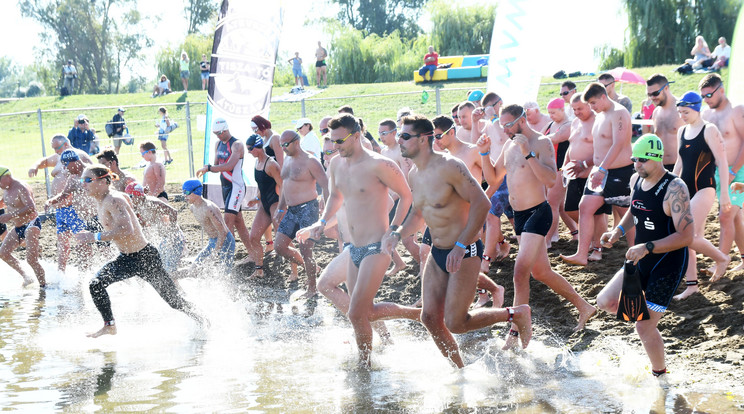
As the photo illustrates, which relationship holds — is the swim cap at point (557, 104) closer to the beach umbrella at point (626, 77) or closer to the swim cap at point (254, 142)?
the swim cap at point (254, 142)

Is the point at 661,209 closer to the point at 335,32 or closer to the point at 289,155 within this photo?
the point at 289,155

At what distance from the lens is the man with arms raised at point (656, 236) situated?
472 cm

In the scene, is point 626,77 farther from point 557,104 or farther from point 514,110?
point 514,110

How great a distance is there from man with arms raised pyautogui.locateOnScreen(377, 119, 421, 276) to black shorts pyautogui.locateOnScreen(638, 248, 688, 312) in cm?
319

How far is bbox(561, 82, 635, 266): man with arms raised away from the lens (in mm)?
7438

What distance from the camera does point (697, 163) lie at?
6.47 meters

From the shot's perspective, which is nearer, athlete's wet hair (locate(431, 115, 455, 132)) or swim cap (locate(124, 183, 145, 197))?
athlete's wet hair (locate(431, 115, 455, 132))

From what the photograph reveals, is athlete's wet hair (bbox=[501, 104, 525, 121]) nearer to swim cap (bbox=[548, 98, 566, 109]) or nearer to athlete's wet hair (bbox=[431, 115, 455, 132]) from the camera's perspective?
athlete's wet hair (bbox=[431, 115, 455, 132])

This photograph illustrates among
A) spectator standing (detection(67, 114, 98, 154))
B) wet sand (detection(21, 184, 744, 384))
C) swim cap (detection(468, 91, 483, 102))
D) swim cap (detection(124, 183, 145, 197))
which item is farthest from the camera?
spectator standing (detection(67, 114, 98, 154))

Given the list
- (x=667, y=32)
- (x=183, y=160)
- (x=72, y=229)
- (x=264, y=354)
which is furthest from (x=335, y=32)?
(x=264, y=354)

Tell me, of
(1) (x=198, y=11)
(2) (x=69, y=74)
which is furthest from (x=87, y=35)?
(2) (x=69, y=74)

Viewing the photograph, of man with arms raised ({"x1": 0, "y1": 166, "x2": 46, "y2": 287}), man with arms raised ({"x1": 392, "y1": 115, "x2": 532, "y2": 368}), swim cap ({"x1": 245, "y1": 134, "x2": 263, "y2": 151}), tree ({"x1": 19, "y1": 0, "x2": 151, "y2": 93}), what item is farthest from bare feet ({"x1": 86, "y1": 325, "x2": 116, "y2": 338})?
tree ({"x1": 19, "y1": 0, "x2": 151, "y2": 93})

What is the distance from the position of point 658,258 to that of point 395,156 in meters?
3.91

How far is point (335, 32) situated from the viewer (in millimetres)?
38312
